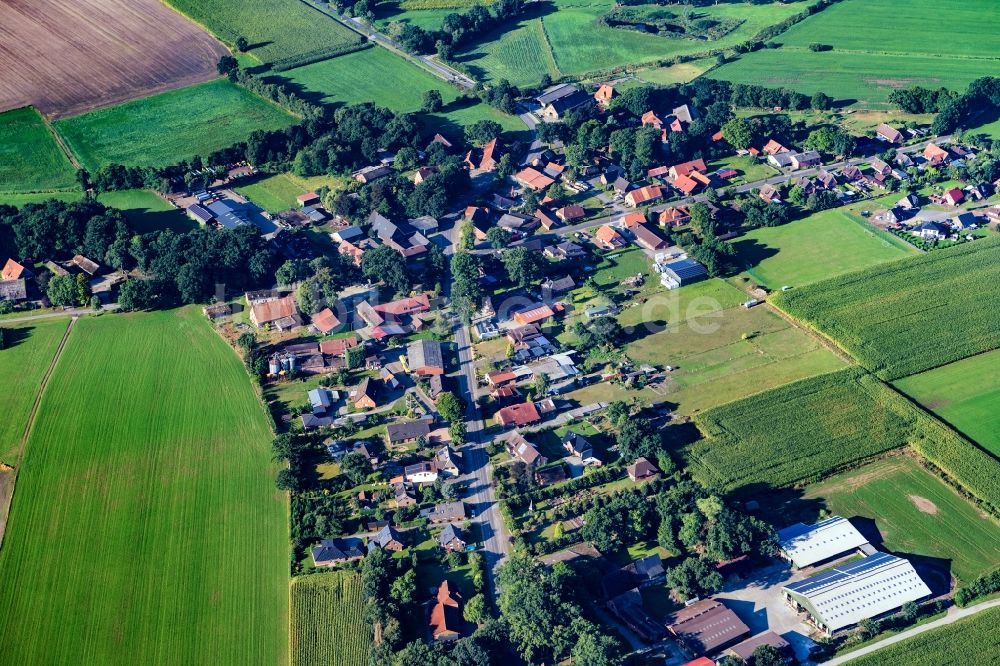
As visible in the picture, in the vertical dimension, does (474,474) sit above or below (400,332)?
below

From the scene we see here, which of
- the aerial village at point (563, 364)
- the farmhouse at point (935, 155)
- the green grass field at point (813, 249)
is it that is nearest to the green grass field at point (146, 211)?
the aerial village at point (563, 364)

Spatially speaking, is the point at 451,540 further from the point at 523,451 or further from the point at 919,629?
the point at 919,629

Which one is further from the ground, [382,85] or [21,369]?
[382,85]

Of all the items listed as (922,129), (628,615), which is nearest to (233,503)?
(628,615)

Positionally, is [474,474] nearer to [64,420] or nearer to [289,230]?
[64,420]

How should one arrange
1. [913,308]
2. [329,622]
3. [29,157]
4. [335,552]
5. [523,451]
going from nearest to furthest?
1. [329,622]
2. [335,552]
3. [523,451]
4. [913,308]
5. [29,157]

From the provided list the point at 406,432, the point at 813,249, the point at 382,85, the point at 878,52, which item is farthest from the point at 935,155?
the point at 406,432
